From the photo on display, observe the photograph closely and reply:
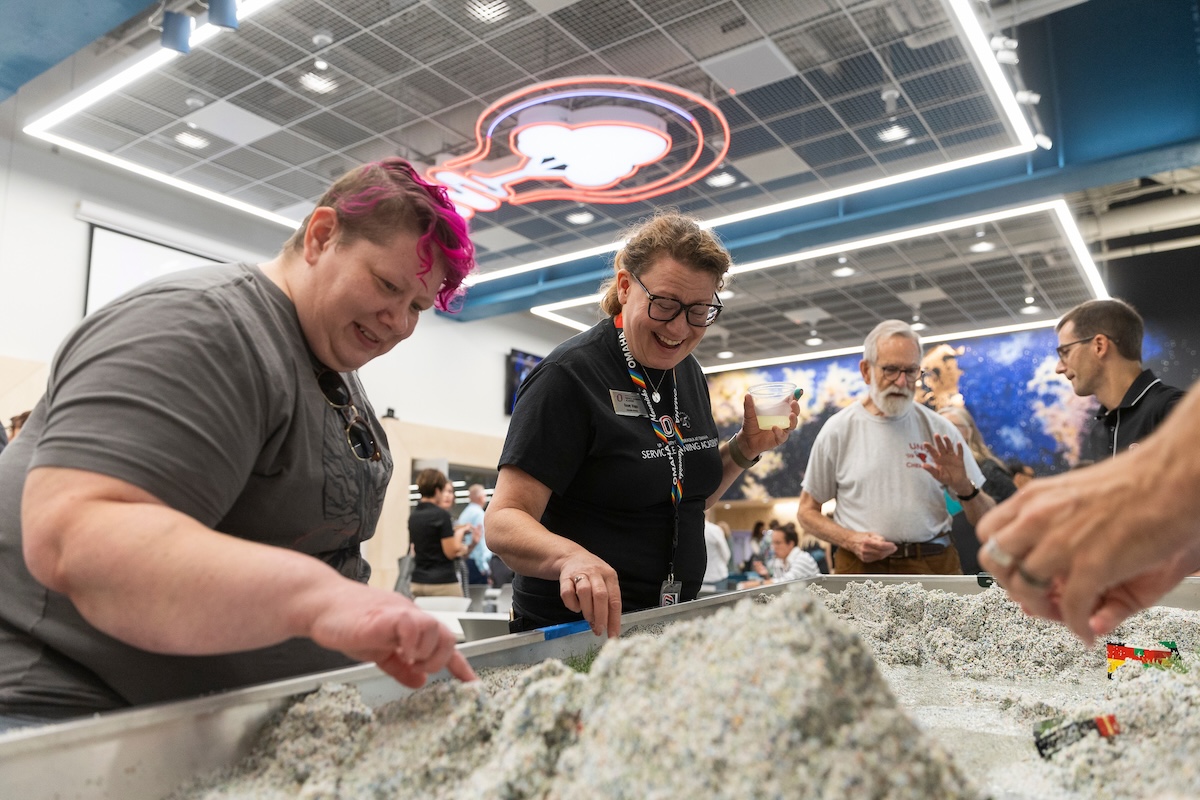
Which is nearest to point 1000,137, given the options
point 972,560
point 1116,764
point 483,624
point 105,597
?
point 972,560

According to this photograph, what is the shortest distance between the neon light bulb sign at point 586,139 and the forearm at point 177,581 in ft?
14.4

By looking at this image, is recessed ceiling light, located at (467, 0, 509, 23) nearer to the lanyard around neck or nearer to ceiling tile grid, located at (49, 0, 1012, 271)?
ceiling tile grid, located at (49, 0, 1012, 271)

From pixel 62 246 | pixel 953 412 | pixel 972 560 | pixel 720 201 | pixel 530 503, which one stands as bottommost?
pixel 972 560

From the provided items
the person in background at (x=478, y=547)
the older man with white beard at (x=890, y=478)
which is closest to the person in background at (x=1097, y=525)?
the older man with white beard at (x=890, y=478)

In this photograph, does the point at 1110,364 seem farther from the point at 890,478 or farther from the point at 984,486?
the point at 984,486

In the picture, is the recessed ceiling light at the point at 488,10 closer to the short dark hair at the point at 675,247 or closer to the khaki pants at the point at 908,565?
the short dark hair at the point at 675,247

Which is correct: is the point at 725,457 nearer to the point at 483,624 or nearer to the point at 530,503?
the point at 530,503

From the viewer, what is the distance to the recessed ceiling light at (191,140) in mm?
6109

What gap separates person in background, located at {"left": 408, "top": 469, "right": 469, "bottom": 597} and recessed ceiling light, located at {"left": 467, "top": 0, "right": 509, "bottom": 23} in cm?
298

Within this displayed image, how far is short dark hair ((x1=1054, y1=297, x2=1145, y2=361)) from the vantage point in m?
3.04

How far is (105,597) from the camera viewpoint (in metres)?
0.73

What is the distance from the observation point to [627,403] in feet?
5.58

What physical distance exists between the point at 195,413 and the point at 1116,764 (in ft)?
3.12

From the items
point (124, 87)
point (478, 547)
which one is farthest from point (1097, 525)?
point (478, 547)
